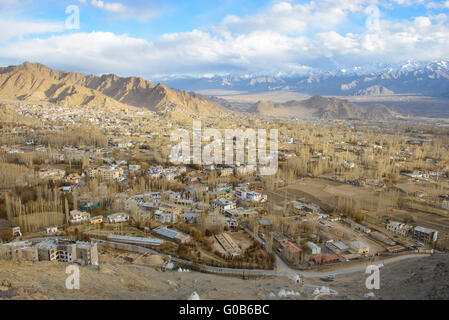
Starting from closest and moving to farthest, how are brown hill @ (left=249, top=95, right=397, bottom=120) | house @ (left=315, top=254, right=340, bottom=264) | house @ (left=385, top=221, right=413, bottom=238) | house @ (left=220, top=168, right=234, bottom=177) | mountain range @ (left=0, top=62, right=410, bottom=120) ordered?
house @ (left=315, top=254, right=340, bottom=264), house @ (left=385, top=221, right=413, bottom=238), house @ (left=220, top=168, right=234, bottom=177), mountain range @ (left=0, top=62, right=410, bottom=120), brown hill @ (left=249, top=95, right=397, bottom=120)

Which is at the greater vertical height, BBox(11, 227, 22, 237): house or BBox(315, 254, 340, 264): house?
BBox(11, 227, 22, 237): house

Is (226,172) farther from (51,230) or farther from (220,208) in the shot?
(51,230)

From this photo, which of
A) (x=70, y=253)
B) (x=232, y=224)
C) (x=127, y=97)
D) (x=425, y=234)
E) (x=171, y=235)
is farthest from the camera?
(x=127, y=97)

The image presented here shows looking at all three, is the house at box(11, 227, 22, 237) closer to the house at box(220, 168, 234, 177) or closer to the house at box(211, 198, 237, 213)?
the house at box(211, 198, 237, 213)

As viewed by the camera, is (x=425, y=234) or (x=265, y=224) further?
(x=265, y=224)

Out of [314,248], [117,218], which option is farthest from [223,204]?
[314,248]

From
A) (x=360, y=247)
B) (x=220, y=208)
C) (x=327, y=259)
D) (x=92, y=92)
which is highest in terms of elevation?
(x=92, y=92)

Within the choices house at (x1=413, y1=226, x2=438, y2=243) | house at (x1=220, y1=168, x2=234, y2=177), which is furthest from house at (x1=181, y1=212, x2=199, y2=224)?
house at (x1=413, y1=226, x2=438, y2=243)
